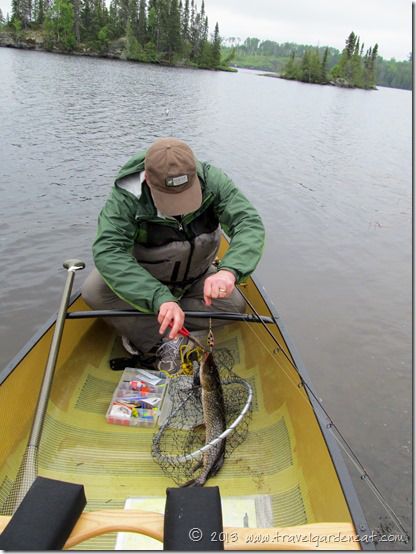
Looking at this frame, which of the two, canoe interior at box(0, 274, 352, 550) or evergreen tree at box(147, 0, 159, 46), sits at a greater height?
evergreen tree at box(147, 0, 159, 46)

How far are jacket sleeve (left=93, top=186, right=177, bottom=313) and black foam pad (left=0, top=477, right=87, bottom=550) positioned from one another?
1689mm

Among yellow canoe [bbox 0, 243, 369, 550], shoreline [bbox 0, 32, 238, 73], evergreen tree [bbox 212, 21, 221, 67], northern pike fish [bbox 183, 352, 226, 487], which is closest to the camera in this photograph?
yellow canoe [bbox 0, 243, 369, 550]

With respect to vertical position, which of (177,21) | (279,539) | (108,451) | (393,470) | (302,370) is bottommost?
(393,470)

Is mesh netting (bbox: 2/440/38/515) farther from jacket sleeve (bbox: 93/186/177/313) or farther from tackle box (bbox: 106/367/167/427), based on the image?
jacket sleeve (bbox: 93/186/177/313)

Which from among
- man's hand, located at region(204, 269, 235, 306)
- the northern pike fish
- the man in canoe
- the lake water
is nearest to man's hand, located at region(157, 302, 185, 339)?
the man in canoe

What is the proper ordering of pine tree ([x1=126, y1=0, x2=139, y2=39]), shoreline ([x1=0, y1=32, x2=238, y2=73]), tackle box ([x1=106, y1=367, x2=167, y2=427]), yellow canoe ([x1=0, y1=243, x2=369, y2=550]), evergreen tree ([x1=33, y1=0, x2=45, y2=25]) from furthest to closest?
pine tree ([x1=126, y1=0, x2=139, y2=39]), evergreen tree ([x1=33, y1=0, x2=45, y2=25]), shoreline ([x1=0, y1=32, x2=238, y2=73]), tackle box ([x1=106, y1=367, x2=167, y2=427]), yellow canoe ([x1=0, y1=243, x2=369, y2=550])

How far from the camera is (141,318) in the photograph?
4.00 meters

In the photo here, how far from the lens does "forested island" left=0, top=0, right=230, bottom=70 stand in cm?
7675

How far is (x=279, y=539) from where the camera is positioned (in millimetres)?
1701

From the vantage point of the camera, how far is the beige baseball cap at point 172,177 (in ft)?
10.9

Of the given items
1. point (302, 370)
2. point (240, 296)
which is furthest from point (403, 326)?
point (302, 370)

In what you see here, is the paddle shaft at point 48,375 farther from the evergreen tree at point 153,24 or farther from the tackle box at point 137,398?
the evergreen tree at point 153,24

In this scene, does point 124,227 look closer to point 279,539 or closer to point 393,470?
point 279,539

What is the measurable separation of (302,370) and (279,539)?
1.74 meters
